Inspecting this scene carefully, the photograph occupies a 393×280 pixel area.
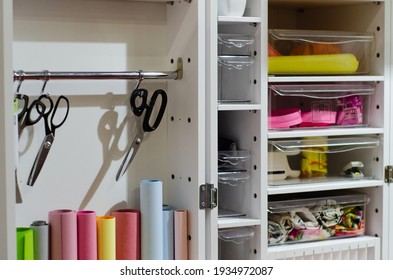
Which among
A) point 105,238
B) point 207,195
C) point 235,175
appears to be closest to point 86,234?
point 105,238

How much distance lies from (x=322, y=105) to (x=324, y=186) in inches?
9.2

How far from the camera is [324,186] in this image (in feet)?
6.51

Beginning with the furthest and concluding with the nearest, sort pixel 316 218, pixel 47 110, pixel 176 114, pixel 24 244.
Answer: pixel 316 218
pixel 176 114
pixel 47 110
pixel 24 244

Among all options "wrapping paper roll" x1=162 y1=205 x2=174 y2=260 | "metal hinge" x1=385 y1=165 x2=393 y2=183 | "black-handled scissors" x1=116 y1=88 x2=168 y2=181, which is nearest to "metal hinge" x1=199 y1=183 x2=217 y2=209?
"wrapping paper roll" x1=162 y1=205 x2=174 y2=260

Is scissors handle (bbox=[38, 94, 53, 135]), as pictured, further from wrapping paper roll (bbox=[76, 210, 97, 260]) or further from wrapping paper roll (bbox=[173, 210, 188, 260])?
wrapping paper roll (bbox=[173, 210, 188, 260])

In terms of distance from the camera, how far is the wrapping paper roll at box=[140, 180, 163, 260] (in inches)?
73.0

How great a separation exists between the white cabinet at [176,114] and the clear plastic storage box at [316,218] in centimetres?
3

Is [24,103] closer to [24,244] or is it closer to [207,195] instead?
[24,244]

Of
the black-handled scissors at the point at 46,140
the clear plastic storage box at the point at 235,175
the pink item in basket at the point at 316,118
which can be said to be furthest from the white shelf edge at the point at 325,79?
the black-handled scissors at the point at 46,140

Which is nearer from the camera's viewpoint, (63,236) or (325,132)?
(63,236)

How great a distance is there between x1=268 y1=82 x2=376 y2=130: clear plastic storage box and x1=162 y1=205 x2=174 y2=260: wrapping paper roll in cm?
37

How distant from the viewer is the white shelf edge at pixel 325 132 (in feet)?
6.26

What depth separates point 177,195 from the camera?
1936 millimetres
